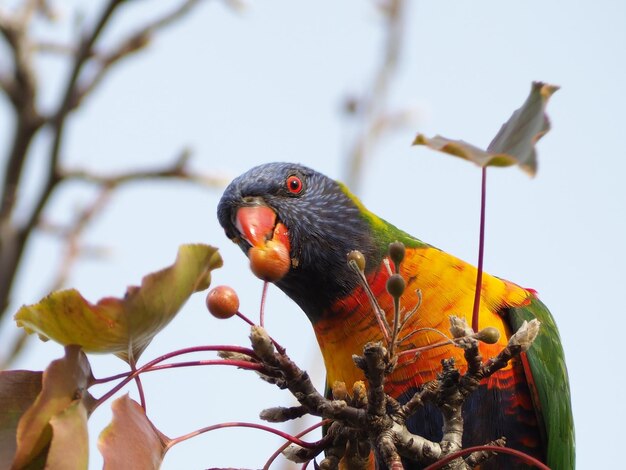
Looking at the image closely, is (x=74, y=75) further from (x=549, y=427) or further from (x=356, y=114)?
(x=549, y=427)

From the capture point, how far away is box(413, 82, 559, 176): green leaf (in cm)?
163

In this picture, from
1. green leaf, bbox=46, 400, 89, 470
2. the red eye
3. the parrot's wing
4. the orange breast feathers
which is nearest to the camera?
green leaf, bbox=46, 400, 89, 470

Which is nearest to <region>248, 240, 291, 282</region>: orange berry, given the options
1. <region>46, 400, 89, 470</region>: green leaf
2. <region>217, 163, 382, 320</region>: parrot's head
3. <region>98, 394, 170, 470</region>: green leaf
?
<region>217, 163, 382, 320</region>: parrot's head

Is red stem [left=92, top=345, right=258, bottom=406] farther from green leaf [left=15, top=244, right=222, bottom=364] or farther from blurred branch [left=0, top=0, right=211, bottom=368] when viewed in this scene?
blurred branch [left=0, top=0, right=211, bottom=368]

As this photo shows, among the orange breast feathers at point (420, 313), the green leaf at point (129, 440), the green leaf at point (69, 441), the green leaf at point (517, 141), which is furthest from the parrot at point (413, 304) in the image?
the green leaf at point (69, 441)

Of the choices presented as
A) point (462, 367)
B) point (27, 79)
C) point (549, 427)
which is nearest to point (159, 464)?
point (462, 367)

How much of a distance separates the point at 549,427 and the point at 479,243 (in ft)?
4.14

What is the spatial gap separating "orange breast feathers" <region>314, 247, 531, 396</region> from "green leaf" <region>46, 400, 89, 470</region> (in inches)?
52.4

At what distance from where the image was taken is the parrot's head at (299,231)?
3.09m

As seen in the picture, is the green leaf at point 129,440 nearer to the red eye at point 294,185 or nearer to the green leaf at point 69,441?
the green leaf at point 69,441

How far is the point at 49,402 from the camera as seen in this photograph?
1.67 metres

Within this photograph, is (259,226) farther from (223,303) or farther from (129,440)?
(129,440)

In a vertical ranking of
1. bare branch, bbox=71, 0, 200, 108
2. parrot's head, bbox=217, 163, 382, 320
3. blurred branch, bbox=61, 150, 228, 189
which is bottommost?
parrot's head, bbox=217, 163, 382, 320

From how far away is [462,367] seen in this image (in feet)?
9.03
